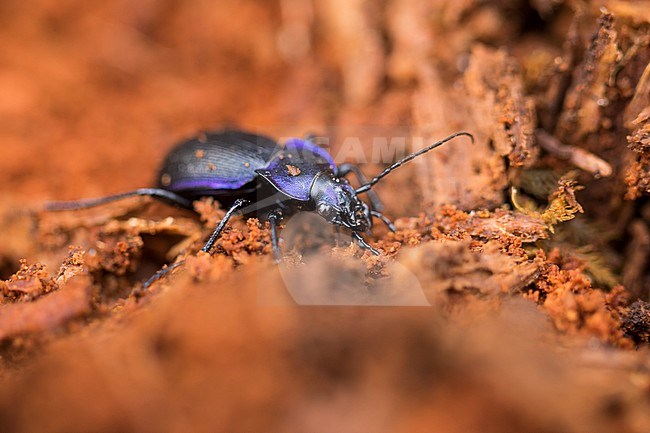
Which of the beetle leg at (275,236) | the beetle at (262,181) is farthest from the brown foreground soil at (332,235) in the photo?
the beetle at (262,181)

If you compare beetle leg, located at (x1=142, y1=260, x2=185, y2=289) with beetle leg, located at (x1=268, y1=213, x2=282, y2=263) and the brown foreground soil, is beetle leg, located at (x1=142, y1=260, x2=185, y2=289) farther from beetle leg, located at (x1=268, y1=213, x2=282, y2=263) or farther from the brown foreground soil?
beetle leg, located at (x1=268, y1=213, x2=282, y2=263)

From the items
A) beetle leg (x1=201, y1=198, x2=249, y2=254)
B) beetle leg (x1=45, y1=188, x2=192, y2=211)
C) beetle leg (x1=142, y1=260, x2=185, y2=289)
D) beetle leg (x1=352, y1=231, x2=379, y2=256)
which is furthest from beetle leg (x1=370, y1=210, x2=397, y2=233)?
beetle leg (x1=45, y1=188, x2=192, y2=211)

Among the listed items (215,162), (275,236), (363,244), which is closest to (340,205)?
(363,244)

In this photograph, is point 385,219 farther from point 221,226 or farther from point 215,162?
point 215,162

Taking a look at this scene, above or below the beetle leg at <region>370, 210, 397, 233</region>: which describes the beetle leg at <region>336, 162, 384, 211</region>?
above

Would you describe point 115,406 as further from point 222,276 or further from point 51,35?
point 51,35

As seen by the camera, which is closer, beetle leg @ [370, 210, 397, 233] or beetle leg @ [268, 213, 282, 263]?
beetle leg @ [268, 213, 282, 263]
